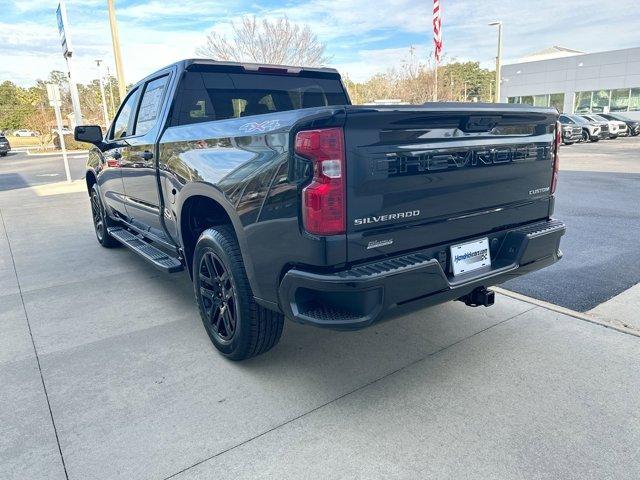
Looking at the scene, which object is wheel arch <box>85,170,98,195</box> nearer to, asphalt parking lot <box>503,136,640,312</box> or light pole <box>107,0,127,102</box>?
asphalt parking lot <box>503,136,640,312</box>

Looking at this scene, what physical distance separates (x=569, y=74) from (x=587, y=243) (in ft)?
126

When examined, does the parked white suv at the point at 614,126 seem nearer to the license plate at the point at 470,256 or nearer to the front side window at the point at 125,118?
the front side window at the point at 125,118

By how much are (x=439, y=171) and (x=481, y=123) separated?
41cm

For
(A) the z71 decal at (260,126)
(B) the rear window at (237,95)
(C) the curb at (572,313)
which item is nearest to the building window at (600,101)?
(C) the curb at (572,313)

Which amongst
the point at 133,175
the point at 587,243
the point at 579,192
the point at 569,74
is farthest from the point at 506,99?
the point at 133,175

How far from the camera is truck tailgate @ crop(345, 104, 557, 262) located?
2.21 m

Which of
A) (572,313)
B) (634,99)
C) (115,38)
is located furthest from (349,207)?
(634,99)

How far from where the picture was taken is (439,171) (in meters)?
2.45

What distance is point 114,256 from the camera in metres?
5.86

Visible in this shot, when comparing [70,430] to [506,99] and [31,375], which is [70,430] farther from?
[506,99]

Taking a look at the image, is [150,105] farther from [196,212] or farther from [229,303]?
[229,303]

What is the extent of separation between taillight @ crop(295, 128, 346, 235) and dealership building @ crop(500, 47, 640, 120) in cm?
3502

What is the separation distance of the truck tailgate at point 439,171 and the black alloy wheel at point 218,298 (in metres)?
1.04

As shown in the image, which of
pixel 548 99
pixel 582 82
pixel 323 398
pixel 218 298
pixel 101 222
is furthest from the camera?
pixel 548 99
